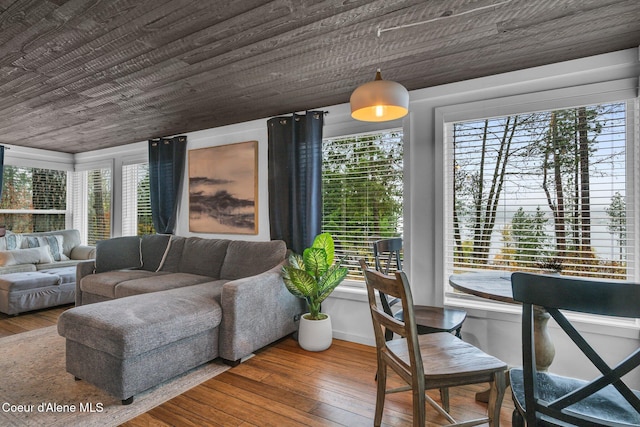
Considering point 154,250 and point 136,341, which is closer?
point 136,341

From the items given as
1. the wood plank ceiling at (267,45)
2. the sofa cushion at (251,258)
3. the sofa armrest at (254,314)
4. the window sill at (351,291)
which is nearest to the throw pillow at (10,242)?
the wood plank ceiling at (267,45)

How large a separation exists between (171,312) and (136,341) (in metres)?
0.33

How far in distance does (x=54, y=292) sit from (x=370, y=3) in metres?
4.74

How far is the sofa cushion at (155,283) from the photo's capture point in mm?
3277

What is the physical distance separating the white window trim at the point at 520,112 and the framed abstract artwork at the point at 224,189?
2.09 m

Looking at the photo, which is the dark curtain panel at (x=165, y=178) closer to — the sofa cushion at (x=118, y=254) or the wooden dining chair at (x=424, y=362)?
the sofa cushion at (x=118, y=254)

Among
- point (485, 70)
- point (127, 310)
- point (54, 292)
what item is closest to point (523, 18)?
point (485, 70)

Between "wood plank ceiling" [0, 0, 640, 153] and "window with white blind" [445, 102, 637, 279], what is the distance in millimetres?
477

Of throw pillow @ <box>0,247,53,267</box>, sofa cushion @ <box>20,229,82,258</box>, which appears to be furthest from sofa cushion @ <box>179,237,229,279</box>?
sofa cushion @ <box>20,229,82,258</box>

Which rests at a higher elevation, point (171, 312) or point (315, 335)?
point (171, 312)

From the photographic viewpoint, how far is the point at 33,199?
554 centimetres

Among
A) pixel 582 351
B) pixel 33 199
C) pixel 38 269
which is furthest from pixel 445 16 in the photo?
pixel 33 199

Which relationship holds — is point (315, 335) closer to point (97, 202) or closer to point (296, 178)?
point (296, 178)

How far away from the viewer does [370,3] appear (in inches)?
67.6
